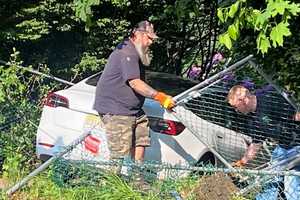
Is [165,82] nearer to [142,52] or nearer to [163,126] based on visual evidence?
[163,126]

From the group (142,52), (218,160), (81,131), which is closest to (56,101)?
(81,131)

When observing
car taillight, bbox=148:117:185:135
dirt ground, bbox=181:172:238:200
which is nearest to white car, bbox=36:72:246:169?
car taillight, bbox=148:117:185:135

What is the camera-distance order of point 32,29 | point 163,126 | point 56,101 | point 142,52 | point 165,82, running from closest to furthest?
point 142,52 → point 163,126 → point 56,101 → point 165,82 → point 32,29

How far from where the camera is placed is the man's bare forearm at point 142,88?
5.80 metres

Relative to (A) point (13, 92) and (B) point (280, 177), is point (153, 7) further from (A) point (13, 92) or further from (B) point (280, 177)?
(B) point (280, 177)

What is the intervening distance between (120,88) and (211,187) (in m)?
1.35

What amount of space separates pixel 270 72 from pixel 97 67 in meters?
3.20

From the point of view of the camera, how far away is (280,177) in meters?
5.30

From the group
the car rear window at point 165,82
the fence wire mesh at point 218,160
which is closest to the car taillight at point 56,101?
the fence wire mesh at point 218,160

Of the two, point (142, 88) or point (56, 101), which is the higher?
point (142, 88)

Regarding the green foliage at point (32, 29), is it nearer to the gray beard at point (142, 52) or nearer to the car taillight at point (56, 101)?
the car taillight at point (56, 101)

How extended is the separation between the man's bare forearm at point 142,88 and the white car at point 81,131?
1.84ft

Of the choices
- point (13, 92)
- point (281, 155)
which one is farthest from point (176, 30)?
point (281, 155)

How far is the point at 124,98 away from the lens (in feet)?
20.1
